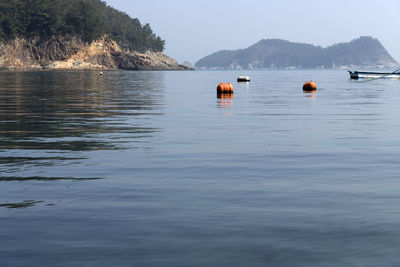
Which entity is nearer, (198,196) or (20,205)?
(20,205)

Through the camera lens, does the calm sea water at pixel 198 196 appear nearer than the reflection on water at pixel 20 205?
Yes

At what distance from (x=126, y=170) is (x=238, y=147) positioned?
17.4ft

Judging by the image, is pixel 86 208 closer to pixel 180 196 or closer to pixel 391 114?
pixel 180 196

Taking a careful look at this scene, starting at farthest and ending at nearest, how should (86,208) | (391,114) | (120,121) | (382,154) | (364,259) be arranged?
(391,114), (120,121), (382,154), (86,208), (364,259)

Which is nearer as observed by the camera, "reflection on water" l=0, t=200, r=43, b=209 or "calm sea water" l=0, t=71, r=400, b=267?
"calm sea water" l=0, t=71, r=400, b=267

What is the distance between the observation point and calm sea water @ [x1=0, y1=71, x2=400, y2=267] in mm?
8227

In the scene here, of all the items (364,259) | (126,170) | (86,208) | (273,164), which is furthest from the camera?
(273,164)

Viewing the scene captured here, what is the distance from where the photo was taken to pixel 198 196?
11.7 metres

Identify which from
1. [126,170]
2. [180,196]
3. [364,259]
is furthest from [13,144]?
[364,259]

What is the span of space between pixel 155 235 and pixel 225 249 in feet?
4.06

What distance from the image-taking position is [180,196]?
11.7 metres

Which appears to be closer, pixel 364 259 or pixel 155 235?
pixel 364 259

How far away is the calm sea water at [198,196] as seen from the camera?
823 centimetres

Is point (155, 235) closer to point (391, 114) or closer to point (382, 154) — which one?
point (382, 154)
